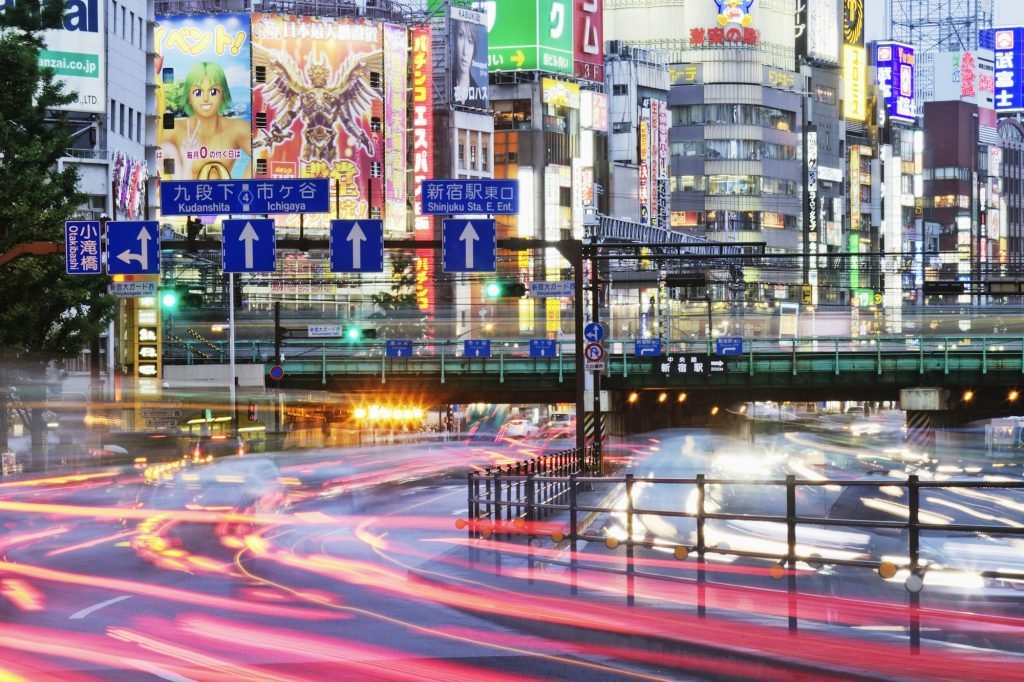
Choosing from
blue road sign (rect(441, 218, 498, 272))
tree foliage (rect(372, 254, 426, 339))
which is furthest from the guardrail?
tree foliage (rect(372, 254, 426, 339))

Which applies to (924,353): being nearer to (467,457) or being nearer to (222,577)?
(467,457)

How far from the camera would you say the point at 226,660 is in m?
16.6

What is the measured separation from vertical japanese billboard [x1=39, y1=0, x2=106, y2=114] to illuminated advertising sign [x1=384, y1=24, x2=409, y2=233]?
127 ft

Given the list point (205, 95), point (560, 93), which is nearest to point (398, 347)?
point (205, 95)

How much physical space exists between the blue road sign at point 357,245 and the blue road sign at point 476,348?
3981 centimetres

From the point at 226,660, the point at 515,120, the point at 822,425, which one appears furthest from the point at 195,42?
the point at 226,660

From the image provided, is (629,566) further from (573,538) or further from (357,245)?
(357,245)

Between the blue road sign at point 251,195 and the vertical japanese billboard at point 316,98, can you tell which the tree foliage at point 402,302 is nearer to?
the vertical japanese billboard at point 316,98

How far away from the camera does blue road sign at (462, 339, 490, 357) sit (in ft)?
277

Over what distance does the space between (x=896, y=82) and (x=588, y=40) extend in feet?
207

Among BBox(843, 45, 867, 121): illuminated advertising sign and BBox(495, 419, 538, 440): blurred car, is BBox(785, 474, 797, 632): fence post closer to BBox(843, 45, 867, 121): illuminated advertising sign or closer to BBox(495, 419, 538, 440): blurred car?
BBox(495, 419, 538, 440): blurred car

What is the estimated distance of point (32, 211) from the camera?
45.2m

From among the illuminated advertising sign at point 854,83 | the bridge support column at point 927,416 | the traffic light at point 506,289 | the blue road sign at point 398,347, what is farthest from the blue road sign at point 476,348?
the illuminated advertising sign at point 854,83

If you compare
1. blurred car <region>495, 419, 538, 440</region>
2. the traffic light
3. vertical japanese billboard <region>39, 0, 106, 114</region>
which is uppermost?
vertical japanese billboard <region>39, 0, 106, 114</region>
